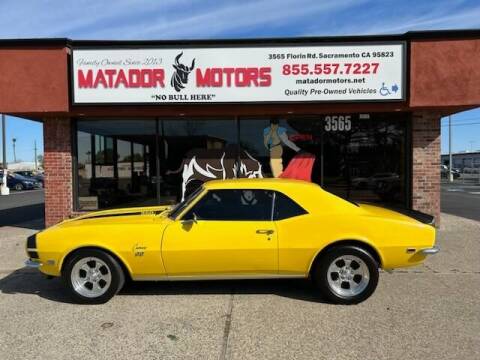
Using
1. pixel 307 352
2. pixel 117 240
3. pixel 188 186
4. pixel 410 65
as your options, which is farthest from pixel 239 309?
pixel 410 65

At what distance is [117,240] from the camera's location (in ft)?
17.1

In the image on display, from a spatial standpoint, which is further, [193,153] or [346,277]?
[193,153]

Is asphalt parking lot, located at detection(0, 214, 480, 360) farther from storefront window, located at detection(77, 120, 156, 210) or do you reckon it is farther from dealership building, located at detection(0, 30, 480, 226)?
storefront window, located at detection(77, 120, 156, 210)

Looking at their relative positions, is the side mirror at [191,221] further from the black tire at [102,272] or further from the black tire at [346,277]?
the black tire at [346,277]

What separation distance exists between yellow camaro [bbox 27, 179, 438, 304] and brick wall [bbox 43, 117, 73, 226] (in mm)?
5096

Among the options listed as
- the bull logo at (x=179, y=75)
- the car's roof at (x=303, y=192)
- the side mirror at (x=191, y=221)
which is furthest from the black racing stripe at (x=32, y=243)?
the bull logo at (x=179, y=75)

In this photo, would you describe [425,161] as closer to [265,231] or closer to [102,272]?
[265,231]

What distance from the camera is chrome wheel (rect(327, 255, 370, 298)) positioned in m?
5.18

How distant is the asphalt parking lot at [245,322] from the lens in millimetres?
3973

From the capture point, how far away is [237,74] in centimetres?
927

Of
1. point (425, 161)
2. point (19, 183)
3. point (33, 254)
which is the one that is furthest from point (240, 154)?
point (19, 183)

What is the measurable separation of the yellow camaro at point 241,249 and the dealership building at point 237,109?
4.50 metres

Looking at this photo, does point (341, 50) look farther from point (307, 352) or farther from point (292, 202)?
point (307, 352)

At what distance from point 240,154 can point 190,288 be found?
5111 millimetres
